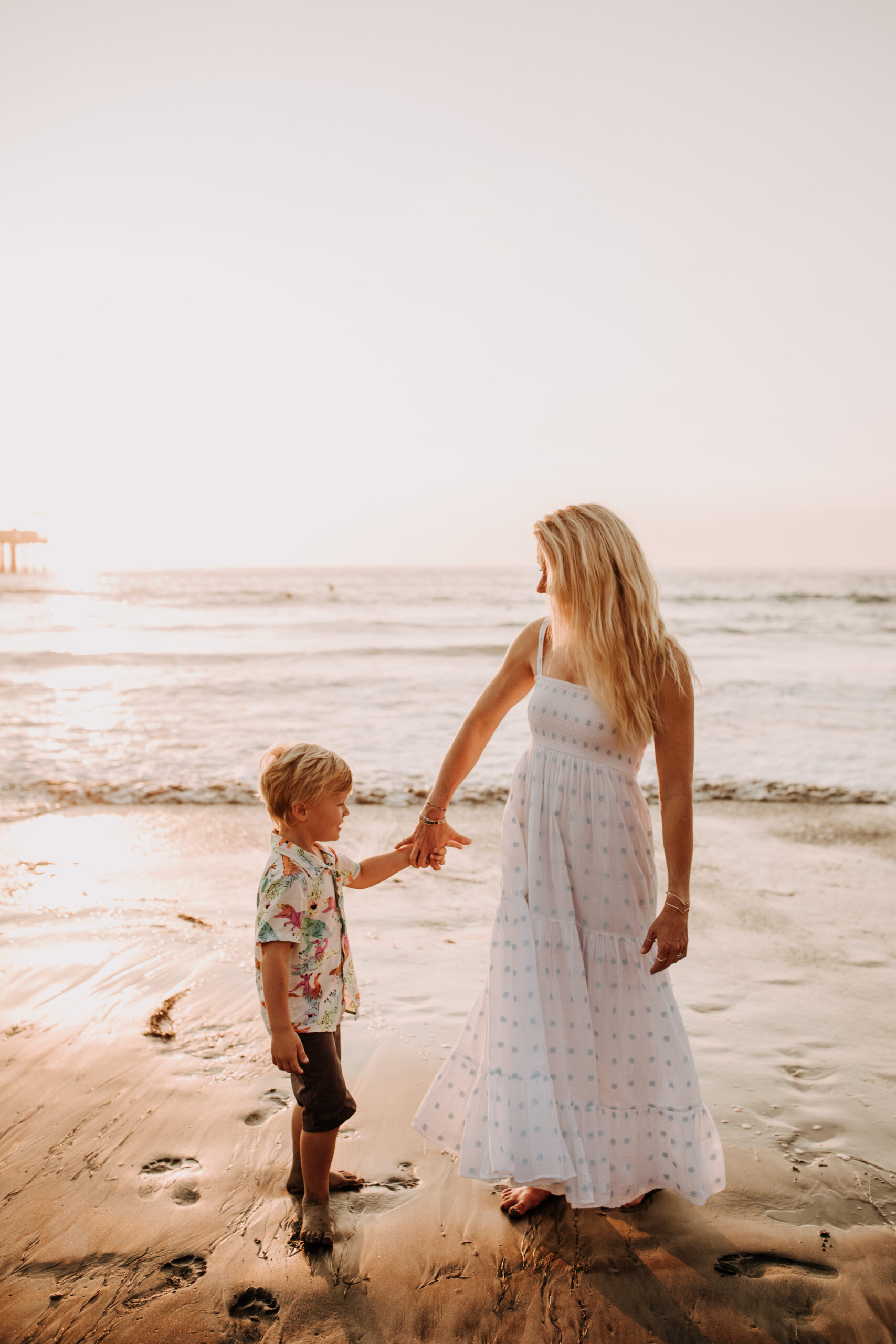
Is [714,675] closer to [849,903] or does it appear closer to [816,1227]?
[849,903]

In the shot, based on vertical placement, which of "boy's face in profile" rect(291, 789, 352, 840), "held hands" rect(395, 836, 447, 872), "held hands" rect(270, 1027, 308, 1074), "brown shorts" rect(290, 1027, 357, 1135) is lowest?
"brown shorts" rect(290, 1027, 357, 1135)

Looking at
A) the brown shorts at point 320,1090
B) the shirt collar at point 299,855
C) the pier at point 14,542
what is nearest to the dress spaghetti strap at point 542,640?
the shirt collar at point 299,855

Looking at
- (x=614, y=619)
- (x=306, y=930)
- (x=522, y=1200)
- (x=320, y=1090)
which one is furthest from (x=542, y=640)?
(x=522, y=1200)

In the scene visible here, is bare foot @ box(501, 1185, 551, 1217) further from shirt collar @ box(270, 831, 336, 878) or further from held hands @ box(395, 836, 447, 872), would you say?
shirt collar @ box(270, 831, 336, 878)

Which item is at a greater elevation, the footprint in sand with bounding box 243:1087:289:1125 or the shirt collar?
the shirt collar

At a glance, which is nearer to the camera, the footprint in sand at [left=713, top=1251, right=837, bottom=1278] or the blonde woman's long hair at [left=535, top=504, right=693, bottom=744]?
the footprint in sand at [left=713, top=1251, right=837, bottom=1278]

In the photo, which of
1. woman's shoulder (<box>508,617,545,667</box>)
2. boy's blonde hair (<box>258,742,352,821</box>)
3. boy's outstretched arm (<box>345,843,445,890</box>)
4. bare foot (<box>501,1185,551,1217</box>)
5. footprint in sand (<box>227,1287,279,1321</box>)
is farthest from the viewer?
woman's shoulder (<box>508,617,545,667</box>)

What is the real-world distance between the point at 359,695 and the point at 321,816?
44.2ft

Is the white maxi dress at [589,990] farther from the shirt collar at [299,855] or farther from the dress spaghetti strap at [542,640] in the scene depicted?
the shirt collar at [299,855]

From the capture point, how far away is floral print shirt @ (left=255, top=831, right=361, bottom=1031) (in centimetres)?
244

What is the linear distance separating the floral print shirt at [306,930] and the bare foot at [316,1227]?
506mm

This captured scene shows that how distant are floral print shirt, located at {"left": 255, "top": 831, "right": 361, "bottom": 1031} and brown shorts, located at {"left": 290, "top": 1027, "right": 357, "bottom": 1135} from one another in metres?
0.04

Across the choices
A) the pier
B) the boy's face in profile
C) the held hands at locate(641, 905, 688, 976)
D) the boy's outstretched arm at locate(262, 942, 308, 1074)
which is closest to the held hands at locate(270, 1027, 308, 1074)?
the boy's outstretched arm at locate(262, 942, 308, 1074)

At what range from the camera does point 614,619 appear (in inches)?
100.0
